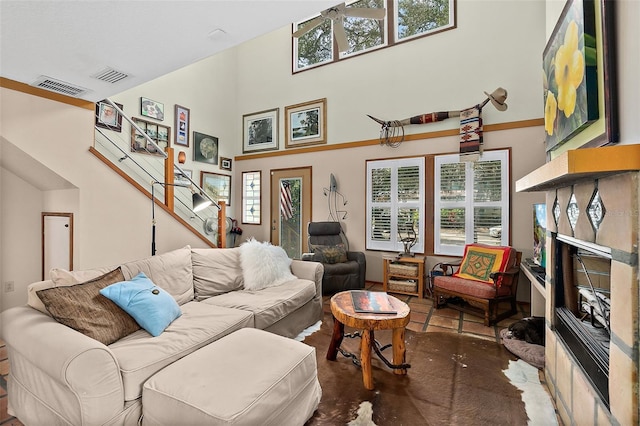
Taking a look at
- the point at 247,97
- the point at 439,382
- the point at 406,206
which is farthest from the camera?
the point at 247,97

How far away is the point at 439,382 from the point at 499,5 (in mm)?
4726

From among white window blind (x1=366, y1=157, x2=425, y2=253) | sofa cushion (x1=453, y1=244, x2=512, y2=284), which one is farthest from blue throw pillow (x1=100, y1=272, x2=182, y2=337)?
white window blind (x1=366, y1=157, x2=425, y2=253)

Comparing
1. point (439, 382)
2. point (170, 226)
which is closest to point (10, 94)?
point (170, 226)

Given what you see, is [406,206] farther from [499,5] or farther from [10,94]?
[10,94]

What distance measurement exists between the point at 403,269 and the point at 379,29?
394 centimetres

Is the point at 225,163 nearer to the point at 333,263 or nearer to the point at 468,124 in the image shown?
the point at 333,263

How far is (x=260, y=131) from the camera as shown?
5.97 metres

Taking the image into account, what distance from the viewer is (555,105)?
191cm

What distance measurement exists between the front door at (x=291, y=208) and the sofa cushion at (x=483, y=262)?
2.78 meters

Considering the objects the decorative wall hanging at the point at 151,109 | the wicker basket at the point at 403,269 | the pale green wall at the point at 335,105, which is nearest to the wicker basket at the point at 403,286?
the wicker basket at the point at 403,269

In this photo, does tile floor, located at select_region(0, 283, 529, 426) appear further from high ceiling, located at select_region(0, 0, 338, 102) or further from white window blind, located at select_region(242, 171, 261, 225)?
white window blind, located at select_region(242, 171, 261, 225)

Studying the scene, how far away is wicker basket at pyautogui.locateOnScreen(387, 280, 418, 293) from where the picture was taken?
4121 mm

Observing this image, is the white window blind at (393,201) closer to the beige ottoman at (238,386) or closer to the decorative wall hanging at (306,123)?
the decorative wall hanging at (306,123)

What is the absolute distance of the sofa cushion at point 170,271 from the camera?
2226 mm
